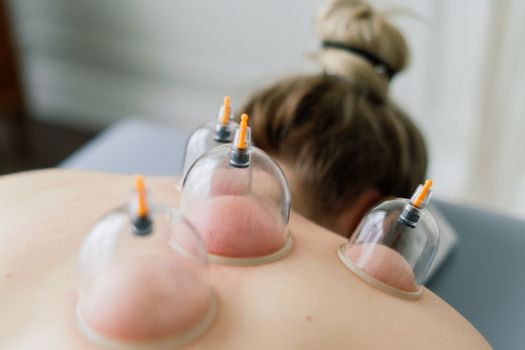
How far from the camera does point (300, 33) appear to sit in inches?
88.5

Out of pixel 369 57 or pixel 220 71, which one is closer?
pixel 369 57

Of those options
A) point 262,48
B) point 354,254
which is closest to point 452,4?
point 262,48

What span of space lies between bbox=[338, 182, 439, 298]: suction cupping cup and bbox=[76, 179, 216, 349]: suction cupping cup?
22 cm

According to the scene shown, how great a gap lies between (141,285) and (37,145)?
2.25 m

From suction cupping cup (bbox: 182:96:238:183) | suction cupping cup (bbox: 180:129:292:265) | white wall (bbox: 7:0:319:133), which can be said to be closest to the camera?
suction cupping cup (bbox: 180:129:292:265)

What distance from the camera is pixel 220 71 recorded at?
245 centimetres

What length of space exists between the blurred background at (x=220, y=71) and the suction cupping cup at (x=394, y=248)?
125 cm

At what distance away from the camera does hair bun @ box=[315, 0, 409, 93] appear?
111 cm

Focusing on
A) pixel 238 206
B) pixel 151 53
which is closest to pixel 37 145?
pixel 151 53

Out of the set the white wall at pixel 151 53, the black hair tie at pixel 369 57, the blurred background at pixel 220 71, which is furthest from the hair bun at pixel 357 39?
the white wall at pixel 151 53

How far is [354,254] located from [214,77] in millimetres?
1909

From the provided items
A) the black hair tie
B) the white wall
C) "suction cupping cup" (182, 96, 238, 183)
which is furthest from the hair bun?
the white wall

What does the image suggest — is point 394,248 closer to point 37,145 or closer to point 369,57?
point 369,57

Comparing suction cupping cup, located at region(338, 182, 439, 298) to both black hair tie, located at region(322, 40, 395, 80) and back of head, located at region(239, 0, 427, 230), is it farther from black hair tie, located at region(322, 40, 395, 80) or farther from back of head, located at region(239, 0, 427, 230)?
black hair tie, located at region(322, 40, 395, 80)
